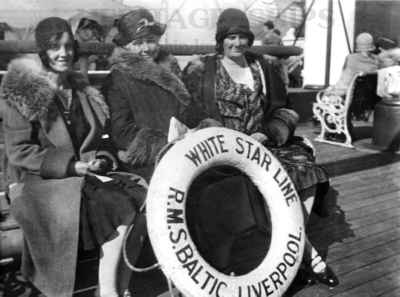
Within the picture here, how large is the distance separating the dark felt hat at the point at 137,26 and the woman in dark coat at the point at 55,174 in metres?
0.36

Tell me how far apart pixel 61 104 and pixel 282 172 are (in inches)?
44.2

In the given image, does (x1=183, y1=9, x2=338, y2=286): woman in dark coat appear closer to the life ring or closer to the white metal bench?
the life ring

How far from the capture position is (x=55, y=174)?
2.08 meters

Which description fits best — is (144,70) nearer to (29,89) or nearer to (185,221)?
(29,89)

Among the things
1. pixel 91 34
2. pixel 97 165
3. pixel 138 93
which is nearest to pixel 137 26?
pixel 138 93

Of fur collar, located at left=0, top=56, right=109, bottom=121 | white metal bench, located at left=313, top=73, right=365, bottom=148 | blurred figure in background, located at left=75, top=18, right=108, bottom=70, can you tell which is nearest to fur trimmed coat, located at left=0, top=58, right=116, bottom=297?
fur collar, located at left=0, top=56, right=109, bottom=121

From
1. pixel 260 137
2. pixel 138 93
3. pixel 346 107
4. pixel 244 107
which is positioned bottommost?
pixel 346 107

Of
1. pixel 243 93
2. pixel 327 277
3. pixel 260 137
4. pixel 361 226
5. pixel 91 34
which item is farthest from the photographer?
pixel 91 34

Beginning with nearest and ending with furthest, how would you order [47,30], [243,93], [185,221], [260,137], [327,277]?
[185,221] < [47,30] < [327,277] < [260,137] < [243,93]

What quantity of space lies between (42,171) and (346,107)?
381 centimetres

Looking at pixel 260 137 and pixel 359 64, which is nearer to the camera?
pixel 260 137

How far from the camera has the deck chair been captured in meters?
5.14

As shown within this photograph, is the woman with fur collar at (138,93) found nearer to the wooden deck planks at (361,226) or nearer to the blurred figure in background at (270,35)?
the wooden deck planks at (361,226)

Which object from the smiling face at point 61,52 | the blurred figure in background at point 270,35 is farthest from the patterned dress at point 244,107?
the blurred figure in background at point 270,35
